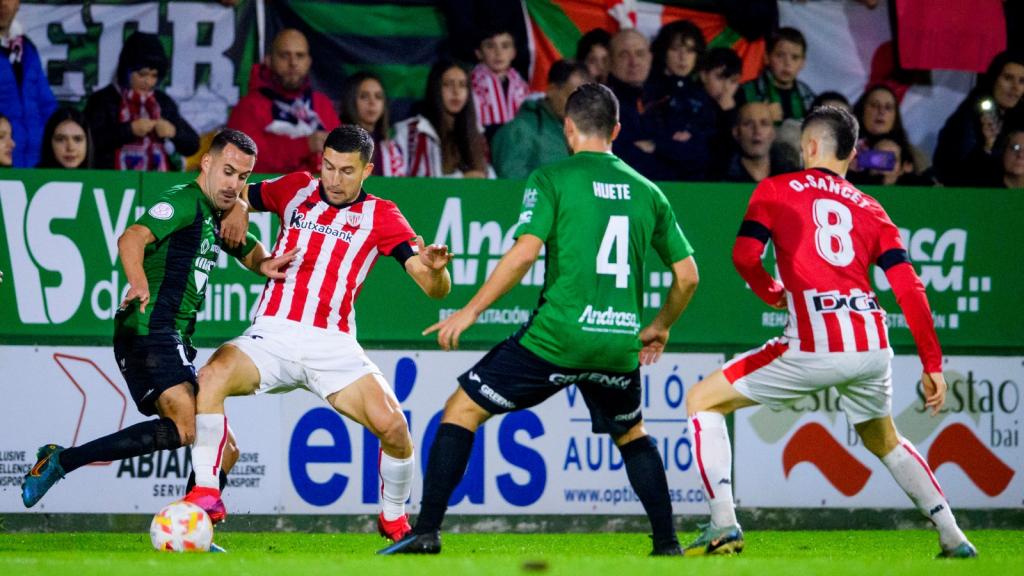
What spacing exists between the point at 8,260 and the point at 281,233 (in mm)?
2373

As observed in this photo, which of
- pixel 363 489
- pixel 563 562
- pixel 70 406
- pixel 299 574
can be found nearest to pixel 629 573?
pixel 563 562

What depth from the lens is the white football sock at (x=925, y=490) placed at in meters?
6.63

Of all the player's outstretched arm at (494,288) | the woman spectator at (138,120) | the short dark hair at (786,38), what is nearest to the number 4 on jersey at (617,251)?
the player's outstretched arm at (494,288)

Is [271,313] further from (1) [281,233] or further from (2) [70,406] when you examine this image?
(2) [70,406]

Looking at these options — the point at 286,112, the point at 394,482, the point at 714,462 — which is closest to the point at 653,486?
the point at 714,462

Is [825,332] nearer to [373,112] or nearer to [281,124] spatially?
[373,112]

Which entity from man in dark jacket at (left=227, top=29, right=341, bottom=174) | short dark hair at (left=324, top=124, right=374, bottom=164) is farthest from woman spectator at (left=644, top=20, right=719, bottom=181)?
short dark hair at (left=324, top=124, right=374, bottom=164)

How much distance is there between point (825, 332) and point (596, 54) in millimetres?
5015

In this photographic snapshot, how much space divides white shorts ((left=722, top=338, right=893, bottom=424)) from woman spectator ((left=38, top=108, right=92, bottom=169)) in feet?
17.2

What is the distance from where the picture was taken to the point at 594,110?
6395mm

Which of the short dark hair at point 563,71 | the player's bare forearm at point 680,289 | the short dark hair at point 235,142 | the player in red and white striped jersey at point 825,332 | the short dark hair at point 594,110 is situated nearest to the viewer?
the short dark hair at point 594,110

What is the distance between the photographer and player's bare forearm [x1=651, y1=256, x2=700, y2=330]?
21.5ft

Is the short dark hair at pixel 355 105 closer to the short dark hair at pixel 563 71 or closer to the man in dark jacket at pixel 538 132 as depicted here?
the man in dark jacket at pixel 538 132

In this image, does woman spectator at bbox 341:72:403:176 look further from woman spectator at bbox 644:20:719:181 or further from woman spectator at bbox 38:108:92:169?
woman spectator at bbox 644:20:719:181
